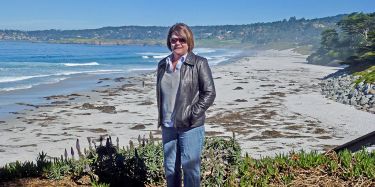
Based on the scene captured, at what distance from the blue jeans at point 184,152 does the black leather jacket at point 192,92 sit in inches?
4.6

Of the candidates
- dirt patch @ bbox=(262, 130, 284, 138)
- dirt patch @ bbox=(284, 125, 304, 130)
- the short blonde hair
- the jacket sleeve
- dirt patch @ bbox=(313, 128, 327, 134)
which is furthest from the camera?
dirt patch @ bbox=(284, 125, 304, 130)

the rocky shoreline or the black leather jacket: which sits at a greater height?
the black leather jacket

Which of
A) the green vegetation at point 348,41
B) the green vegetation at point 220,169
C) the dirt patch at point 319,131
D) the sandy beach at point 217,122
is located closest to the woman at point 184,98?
the green vegetation at point 220,169

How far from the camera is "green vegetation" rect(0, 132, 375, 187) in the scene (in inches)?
186

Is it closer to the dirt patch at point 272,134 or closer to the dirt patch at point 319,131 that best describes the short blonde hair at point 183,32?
the dirt patch at point 272,134

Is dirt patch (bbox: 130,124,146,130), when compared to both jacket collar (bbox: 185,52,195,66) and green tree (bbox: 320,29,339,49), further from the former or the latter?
green tree (bbox: 320,29,339,49)

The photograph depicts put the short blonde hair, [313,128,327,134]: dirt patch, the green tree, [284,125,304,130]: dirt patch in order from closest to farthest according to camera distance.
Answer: the short blonde hair
[313,128,327,134]: dirt patch
[284,125,304,130]: dirt patch
the green tree

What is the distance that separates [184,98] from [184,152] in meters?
0.49

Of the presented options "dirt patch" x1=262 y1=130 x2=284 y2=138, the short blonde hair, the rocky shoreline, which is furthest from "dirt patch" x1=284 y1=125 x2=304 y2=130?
the short blonde hair

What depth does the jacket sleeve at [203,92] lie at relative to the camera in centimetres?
389

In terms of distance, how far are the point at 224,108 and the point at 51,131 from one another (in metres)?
8.54

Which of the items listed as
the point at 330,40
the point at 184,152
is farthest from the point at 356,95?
the point at 330,40

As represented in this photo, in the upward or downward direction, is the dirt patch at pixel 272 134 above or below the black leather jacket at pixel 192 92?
below

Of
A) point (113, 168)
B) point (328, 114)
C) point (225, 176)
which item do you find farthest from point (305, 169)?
point (328, 114)
